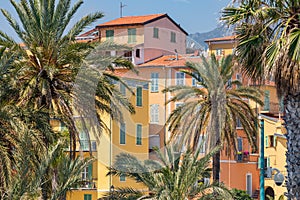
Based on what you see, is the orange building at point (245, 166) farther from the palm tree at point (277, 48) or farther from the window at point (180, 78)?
the palm tree at point (277, 48)

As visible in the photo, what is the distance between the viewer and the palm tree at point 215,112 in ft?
129

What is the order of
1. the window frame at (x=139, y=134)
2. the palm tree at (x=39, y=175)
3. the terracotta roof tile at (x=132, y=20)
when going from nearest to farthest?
the palm tree at (x=39, y=175) < the window frame at (x=139, y=134) < the terracotta roof tile at (x=132, y=20)

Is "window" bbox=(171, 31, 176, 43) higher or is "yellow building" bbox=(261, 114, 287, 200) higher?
"window" bbox=(171, 31, 176, 43)

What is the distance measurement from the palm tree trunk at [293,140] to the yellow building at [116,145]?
1382 inches

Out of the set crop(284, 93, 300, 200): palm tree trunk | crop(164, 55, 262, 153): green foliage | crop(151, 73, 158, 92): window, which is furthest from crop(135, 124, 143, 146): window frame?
crop(284, 93, 300, 200): palm tree trunk

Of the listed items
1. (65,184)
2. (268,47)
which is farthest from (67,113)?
(268,47)

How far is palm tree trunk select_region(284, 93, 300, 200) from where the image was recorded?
2038cm

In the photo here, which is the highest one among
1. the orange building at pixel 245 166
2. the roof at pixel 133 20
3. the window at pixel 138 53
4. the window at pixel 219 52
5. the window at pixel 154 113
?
the roof at pixel 133 20

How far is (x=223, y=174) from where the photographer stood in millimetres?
65375

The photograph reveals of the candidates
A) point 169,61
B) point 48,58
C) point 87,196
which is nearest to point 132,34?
point 169,61

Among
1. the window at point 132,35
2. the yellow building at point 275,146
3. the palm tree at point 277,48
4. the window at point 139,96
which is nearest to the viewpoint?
the palm tree at point 277,48

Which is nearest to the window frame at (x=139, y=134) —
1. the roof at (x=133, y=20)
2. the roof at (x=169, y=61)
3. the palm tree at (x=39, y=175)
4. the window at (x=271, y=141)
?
the roof at (x=169, y=61)

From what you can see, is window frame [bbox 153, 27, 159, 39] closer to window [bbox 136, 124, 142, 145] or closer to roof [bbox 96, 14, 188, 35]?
roof [bbox 96, 14, 188, 35]

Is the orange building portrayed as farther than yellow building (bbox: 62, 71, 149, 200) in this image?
Yes
